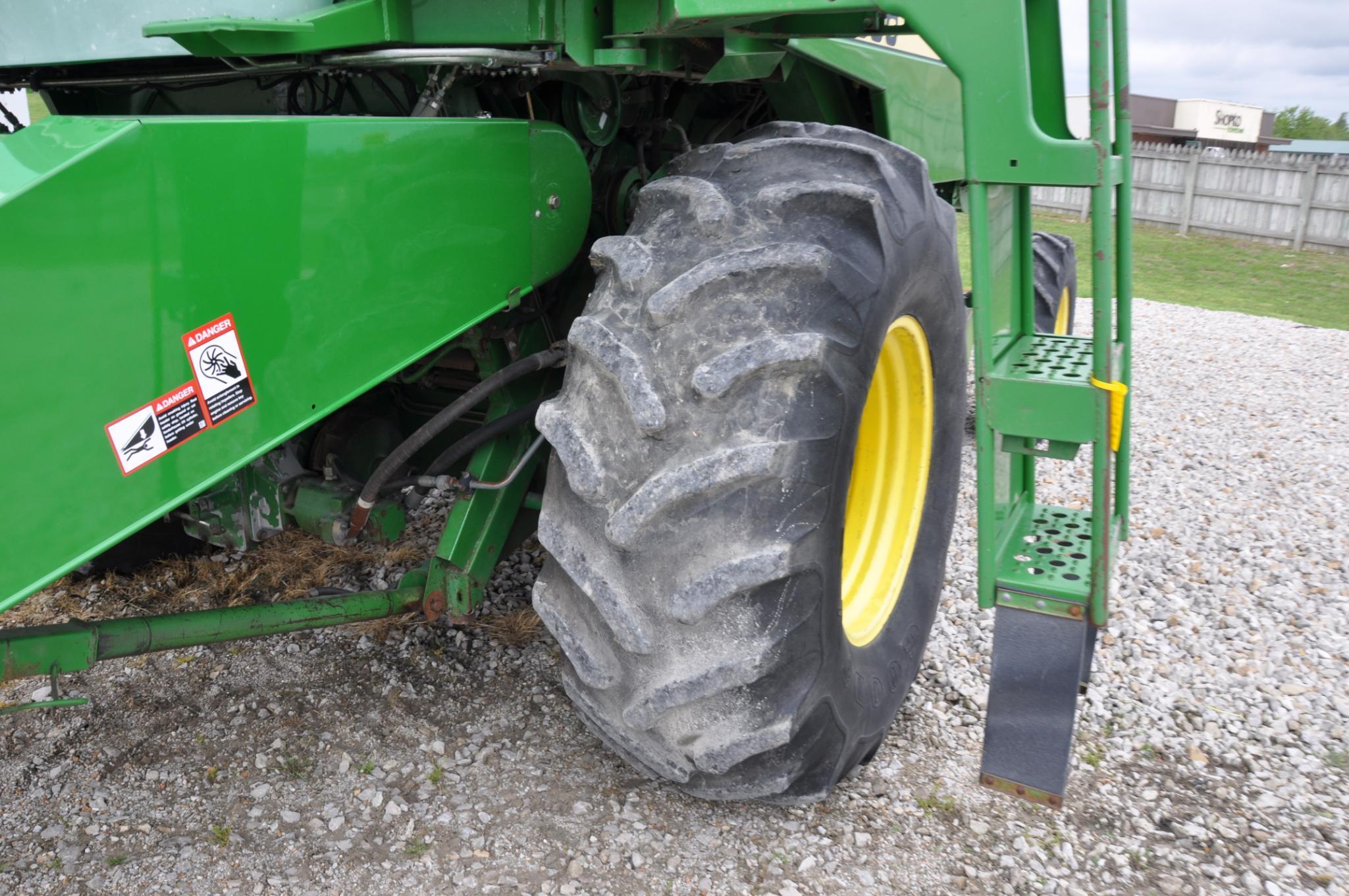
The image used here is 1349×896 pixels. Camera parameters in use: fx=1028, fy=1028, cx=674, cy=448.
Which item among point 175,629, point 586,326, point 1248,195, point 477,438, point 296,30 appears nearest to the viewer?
point 296,30

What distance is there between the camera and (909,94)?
2.82 metres

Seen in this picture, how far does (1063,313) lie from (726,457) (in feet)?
14.3

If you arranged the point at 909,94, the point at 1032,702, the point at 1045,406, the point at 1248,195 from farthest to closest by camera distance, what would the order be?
the point at 1248,195, the point at 909,94, the point at 1032,702, the point at 1045,406

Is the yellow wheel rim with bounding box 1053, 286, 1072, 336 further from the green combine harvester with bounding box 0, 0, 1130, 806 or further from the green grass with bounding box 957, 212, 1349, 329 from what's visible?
the green grass with bounding box 957, 212, 1349, 329

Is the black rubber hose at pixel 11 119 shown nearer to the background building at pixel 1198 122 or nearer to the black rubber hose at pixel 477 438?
the black rubber hose at pixel 477 438

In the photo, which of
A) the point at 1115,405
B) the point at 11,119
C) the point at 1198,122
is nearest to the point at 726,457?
the point at 1115,405

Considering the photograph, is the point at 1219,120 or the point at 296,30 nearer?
the point at 296,30

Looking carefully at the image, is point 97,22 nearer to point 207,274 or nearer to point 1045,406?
point 207,274

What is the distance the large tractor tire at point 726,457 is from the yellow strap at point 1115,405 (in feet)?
1.30

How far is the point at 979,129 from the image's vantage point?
1.74 m

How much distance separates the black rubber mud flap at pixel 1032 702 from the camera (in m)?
1.93

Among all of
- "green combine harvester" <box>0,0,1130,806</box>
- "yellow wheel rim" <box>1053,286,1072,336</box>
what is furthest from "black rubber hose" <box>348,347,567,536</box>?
"yellow wheel rim" <box>1053,286,1072,336</box>

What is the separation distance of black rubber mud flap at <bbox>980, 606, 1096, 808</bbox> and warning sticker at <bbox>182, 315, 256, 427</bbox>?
4.59ft

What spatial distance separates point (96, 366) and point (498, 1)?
35.9 inches
